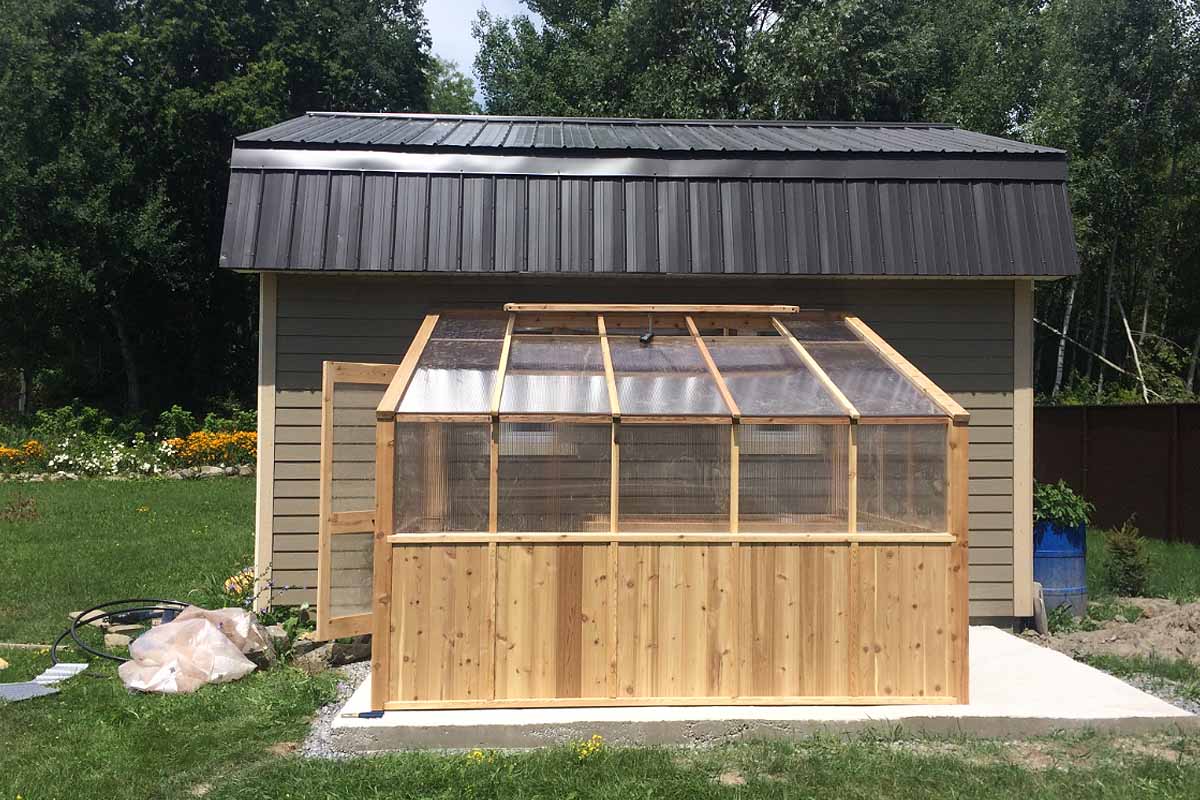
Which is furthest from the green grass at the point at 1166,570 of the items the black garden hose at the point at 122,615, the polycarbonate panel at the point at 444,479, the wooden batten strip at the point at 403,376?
the black garden hose at the point at 122,615

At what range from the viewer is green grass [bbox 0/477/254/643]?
898 centimetres

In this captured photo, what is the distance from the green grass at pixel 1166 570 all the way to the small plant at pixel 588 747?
6256 millimetres

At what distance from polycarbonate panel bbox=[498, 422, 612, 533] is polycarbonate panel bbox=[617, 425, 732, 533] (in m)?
0.13

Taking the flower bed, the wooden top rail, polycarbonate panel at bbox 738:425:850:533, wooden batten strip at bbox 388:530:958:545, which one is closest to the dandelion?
wooden batten strip at bbox 388:530:958:545

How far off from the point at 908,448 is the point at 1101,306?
23089 mm

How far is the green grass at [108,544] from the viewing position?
353 inches

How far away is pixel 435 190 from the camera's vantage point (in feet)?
25.5

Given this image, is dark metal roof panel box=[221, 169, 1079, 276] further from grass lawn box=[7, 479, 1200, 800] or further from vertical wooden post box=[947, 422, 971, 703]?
grass lawn box=[7, 479, 1200, 800]

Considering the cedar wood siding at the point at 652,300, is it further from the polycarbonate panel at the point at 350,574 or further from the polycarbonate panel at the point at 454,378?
the polycarbonate panel at the point at 454,378

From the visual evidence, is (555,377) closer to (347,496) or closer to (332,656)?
(347,496)

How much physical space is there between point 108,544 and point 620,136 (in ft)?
23.9

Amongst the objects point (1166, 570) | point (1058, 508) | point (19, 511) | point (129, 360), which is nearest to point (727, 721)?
point (1058, 508)

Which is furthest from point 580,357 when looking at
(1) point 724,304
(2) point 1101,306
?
(2) point 1101,306

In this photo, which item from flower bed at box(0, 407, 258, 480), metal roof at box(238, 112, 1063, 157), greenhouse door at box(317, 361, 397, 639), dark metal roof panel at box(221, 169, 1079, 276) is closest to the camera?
greenhouse door at box(317, 361, 397, 639)
